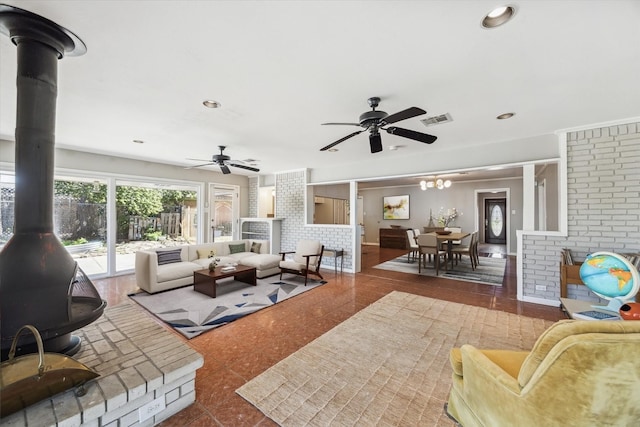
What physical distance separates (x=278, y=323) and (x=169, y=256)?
9.41ft

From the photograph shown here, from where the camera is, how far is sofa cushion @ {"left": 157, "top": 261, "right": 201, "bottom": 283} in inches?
163

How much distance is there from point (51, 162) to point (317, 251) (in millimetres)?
4025

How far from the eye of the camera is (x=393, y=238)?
30.2ft

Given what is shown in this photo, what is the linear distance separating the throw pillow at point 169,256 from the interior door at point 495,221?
11002 millimetres

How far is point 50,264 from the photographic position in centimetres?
154

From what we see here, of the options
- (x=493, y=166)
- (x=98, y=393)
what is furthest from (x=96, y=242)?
(x=493, y=166)

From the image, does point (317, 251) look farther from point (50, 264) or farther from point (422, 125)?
point (50, 264)

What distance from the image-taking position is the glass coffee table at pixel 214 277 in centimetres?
390

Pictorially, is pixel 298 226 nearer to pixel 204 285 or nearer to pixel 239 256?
pixel 239 256

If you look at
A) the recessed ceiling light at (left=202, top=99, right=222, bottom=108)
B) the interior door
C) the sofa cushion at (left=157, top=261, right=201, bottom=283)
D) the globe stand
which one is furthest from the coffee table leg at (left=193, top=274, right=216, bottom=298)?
the interior door

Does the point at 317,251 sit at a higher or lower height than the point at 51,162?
lower

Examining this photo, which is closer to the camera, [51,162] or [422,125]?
[51,162]

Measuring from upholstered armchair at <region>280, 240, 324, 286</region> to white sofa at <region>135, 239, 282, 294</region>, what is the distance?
1.44 feet

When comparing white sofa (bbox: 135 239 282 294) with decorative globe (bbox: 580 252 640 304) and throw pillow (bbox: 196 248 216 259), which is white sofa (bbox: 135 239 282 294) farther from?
decorative globe (bbox: 580 252 640 304)
